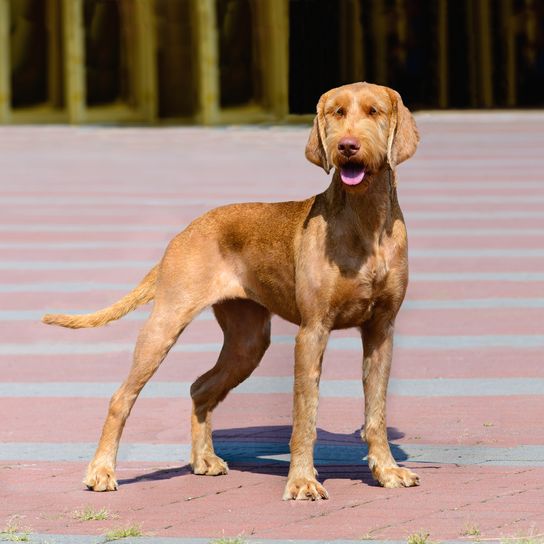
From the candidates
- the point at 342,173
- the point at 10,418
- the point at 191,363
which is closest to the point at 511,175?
the point at 191,363

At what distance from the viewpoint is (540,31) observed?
3222 centimetres

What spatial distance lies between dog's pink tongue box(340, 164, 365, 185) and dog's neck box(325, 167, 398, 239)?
24 centimetres

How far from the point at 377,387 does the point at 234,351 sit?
863 millimetres

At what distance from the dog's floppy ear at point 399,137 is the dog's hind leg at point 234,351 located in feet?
4.22

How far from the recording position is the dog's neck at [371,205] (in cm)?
668

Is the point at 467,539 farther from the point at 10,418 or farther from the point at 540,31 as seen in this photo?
the point at 540,31

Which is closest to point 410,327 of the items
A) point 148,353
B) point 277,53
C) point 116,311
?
point 116,311

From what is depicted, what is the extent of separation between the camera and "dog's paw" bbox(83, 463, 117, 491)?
21.9ft

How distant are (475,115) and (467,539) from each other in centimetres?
2200

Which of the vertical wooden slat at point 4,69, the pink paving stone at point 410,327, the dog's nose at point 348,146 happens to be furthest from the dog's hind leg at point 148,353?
the vertical wooden slat at point 4,69

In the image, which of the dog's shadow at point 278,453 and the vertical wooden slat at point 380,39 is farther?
the vertical wooden slat at point 380,39

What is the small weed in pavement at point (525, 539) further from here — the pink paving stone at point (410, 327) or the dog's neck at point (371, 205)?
the pink paving stone at point (410, 327)

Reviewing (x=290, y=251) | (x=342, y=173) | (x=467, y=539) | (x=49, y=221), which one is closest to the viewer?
(x=467, y=539)

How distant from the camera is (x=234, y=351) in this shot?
7.43 metres
